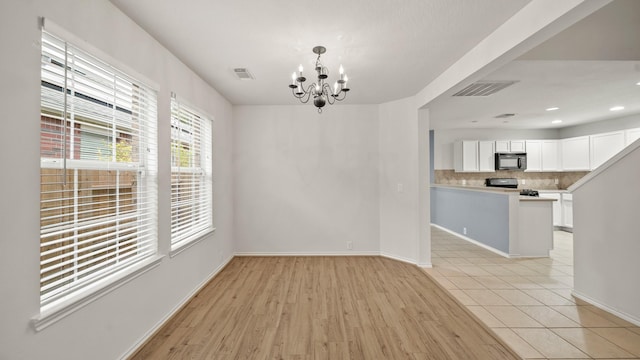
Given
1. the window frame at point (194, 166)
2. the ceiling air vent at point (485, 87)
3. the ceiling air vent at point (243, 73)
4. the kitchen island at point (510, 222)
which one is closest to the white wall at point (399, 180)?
the ceiling air vent at point (485, 87)

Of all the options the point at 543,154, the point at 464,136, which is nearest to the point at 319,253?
the point at 464,136

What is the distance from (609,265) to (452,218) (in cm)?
360

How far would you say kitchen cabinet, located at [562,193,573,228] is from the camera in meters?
6.25

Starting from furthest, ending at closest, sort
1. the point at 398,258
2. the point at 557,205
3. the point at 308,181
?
the point at 557,205 < the point at 308,181 < the point at 398,258

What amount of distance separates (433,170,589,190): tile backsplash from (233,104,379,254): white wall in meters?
3.81

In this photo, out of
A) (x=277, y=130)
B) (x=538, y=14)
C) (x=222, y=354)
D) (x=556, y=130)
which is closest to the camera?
(x=538, y=14)

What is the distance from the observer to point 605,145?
5934 mm

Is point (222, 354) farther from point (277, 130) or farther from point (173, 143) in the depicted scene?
point (277, 130)

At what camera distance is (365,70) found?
10.2 ft

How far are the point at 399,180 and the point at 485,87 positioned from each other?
1.81 meters

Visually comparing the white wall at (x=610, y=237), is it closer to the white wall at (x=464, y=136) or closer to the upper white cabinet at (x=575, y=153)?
the white wall at (x=464, y=136)

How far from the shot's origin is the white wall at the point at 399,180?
4.09m

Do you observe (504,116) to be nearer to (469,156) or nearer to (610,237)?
(469,156)

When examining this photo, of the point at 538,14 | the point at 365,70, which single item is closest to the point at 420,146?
the point at 365,70
